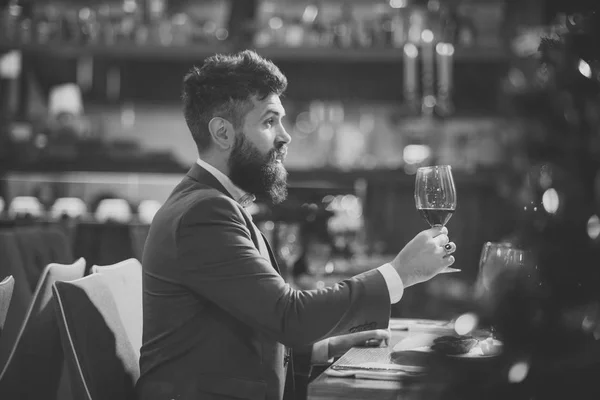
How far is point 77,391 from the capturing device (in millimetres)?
1441

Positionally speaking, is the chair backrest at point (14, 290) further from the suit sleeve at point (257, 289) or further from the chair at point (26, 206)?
the chair at point (26, 206)

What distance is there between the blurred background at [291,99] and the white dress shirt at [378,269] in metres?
2.55

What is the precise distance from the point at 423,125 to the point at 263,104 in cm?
387

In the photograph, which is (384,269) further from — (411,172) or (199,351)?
(411,172)

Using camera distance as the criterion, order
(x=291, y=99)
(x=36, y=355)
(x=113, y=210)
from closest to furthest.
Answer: (x=36, y=355), (x=113, y=210), (x=291, y=99)

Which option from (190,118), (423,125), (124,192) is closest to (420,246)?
(190,118)

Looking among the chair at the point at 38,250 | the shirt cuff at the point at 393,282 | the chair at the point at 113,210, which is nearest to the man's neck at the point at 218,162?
the shirt cuff at the point at 393,282

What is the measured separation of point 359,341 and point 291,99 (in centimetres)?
423

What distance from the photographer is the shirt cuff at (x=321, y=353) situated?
1.84 metres

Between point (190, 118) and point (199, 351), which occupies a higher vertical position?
point (190, 118)

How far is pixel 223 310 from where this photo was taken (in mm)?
1501

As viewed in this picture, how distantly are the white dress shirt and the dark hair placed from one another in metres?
0.08

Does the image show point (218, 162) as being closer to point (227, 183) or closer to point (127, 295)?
point (227, 183)

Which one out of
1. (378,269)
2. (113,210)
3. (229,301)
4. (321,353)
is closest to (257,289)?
(229,301)
